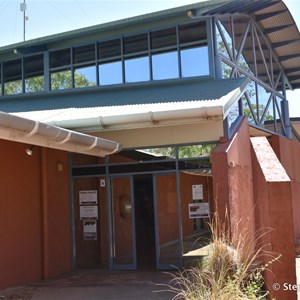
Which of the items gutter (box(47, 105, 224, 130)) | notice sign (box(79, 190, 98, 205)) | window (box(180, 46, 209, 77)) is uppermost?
window (box(180, 46, 209, 77))

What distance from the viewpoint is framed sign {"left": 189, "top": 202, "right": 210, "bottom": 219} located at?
400 inches

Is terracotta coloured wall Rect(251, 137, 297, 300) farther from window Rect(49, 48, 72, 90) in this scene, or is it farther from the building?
window Rect(49, 48, 72, 90)

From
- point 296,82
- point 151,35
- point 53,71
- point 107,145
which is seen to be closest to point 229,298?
point 107,145

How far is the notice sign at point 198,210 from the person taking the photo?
33.3 ft

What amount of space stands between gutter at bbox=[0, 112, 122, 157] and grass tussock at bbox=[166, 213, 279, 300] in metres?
2.98

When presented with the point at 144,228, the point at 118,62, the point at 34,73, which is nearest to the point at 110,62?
the point at 118,62

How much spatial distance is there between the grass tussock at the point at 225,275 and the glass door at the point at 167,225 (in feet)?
11.2

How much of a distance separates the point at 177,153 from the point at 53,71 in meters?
5.13

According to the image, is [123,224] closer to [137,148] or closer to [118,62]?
[137,148]

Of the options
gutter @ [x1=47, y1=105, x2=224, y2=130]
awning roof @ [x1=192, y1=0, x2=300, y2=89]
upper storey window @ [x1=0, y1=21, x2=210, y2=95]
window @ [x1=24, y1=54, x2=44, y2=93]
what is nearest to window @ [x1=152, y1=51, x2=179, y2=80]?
upper storey window @ [x1=0, y1=21, x2=210, y2=95]

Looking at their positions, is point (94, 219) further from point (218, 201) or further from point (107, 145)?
point (218, 201)

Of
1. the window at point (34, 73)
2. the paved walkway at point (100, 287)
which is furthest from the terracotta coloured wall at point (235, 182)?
the window at point (34, 73)

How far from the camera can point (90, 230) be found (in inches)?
434

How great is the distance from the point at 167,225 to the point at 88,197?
2.13m
